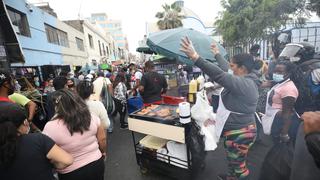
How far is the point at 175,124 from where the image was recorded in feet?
7.57

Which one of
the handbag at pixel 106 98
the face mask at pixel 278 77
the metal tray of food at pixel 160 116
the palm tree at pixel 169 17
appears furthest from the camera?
the palm tree at pixel 169 17

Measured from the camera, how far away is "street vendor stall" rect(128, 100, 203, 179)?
2.33m

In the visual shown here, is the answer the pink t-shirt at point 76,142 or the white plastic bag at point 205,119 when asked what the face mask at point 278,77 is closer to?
the white plastic bag at point 205,119

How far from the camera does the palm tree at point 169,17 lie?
21234 millimetres

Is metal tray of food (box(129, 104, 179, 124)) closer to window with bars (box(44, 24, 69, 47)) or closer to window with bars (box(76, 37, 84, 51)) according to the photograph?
window with bars (box(44, 24, 69, 47))

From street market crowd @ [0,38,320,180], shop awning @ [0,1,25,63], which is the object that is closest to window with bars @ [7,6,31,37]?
shop awning @ [0,1,25,63]

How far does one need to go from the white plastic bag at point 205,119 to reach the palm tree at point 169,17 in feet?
66.5

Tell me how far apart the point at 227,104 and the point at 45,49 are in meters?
12.4

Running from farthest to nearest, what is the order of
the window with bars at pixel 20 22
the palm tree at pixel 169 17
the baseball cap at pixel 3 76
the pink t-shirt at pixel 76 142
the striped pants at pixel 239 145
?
1. the palm tree at pixel 169 17
2. the window with bars at pixel 20 22
3. the baseball cap at pixel 3 76
4. the striped pants at pixel 239 145
5. the pink t-shirt at pixel 76 142

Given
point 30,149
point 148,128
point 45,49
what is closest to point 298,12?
point 148,128

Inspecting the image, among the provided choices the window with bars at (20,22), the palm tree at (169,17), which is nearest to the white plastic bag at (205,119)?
the window with bars at (20,22)

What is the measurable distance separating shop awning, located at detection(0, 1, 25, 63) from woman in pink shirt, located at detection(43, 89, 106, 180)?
418 cm

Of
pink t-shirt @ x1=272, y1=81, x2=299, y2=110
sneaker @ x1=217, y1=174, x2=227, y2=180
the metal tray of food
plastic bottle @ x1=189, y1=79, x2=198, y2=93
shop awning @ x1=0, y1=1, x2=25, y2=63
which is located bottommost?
sneaker @ x1=217, y1=174, x2=227, y2=180

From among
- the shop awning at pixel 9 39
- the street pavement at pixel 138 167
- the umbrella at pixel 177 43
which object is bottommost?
the street pavement at pixel 138 167
